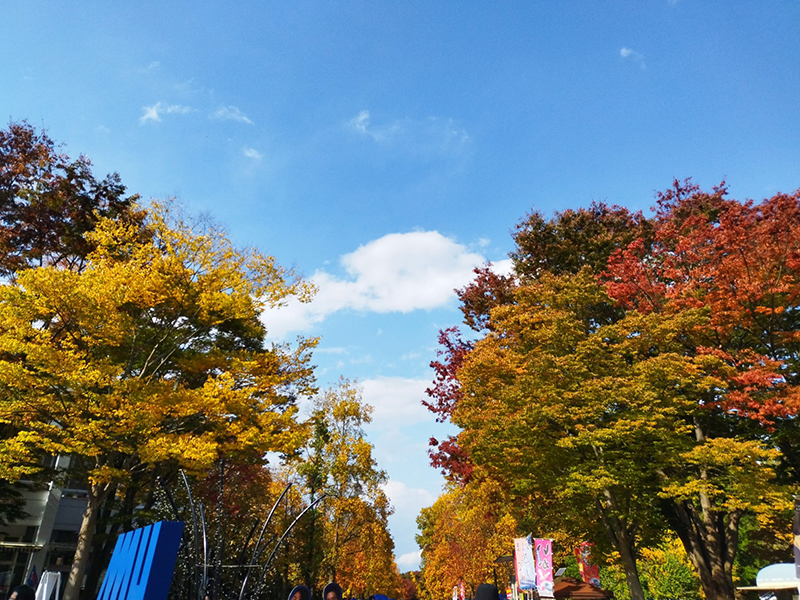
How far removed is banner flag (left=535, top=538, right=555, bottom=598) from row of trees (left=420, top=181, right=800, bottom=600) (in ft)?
4.84

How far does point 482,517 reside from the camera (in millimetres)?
29156

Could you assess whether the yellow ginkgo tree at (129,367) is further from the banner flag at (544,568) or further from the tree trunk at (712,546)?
the tree trunk at (712,546)

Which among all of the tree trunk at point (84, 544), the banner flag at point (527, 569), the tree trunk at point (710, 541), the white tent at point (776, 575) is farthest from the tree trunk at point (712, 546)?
the tree trunk at point (84, 544)

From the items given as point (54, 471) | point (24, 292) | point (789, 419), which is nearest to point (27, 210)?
point (24, 292)

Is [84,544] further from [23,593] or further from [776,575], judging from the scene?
[776,575]

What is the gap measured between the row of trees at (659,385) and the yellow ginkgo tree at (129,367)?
6435mm

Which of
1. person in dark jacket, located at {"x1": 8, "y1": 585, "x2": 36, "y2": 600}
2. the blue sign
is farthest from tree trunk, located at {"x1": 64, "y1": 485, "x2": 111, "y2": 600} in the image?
the blue sign

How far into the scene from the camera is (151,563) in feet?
18.9

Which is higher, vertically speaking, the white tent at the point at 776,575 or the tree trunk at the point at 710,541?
the tree trunk at the point at 710,541

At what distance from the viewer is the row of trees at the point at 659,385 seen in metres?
11.9

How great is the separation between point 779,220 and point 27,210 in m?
20.6

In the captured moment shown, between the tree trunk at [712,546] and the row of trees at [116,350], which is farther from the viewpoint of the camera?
the tree trunk at [712,546]

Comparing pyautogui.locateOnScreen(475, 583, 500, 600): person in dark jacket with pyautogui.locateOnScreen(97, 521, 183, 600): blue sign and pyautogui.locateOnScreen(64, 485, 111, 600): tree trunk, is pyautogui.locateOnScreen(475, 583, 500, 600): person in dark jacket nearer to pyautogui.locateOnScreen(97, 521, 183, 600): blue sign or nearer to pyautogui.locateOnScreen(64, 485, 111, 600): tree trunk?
pyautogui.locateOnScreen(97, 521, 183, 600): blue sign

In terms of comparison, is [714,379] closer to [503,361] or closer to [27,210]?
[503,361]
